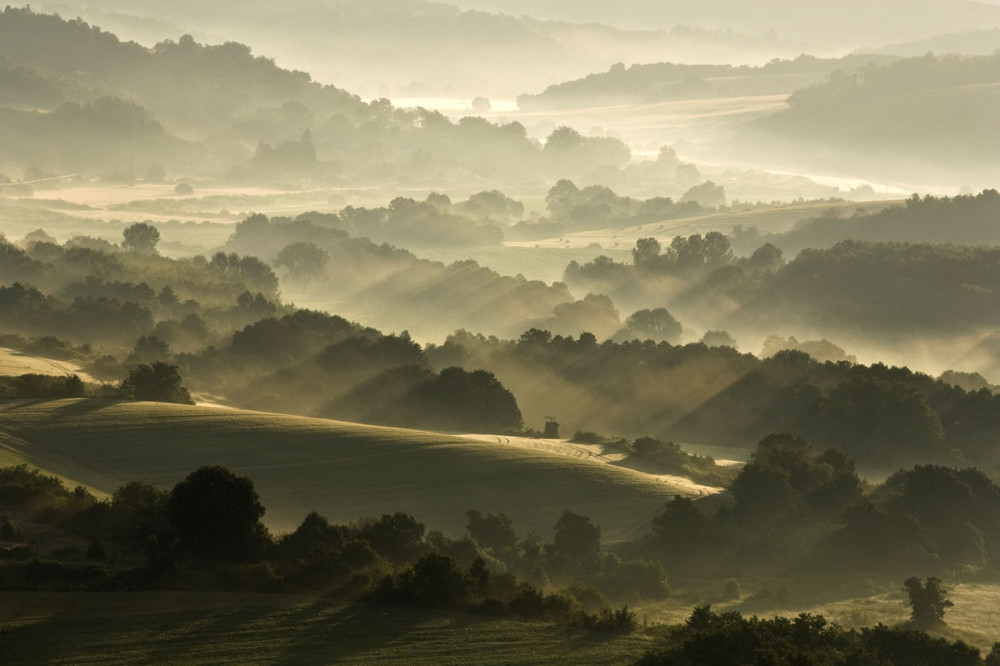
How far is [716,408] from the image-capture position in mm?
85250

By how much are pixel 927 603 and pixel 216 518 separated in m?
24.2

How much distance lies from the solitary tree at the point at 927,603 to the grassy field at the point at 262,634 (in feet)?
42.0

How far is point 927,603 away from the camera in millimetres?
43031

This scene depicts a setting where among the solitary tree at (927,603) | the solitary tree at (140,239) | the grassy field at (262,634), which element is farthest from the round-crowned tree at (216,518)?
the solitary tree at (140,239)

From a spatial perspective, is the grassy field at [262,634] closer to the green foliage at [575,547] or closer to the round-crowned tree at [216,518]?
the round-crowned tree at [216,518]

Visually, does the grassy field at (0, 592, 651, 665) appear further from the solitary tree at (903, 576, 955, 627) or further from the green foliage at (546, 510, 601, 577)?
the solitary tree at (903, 576, 955, 627)

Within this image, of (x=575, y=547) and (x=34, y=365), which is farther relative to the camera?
(x=34, y=365)

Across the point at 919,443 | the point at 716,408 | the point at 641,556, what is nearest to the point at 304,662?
the point at 641,556

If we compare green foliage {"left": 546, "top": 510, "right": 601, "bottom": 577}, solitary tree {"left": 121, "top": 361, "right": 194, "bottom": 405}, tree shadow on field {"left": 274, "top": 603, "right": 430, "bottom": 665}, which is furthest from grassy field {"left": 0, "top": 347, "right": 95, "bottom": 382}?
tree shadow on field {"left": 274, "top": 603, "right": 430, "bottom": 665}

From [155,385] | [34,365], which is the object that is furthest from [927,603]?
[34,365]

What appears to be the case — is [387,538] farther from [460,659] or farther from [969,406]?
[969,406]

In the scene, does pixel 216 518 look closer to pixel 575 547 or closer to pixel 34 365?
pixel 575 547

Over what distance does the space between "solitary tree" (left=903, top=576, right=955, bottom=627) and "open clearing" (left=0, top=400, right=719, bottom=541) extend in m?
12.9

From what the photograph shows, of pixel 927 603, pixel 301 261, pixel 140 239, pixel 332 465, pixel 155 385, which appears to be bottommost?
pixel 927 603
